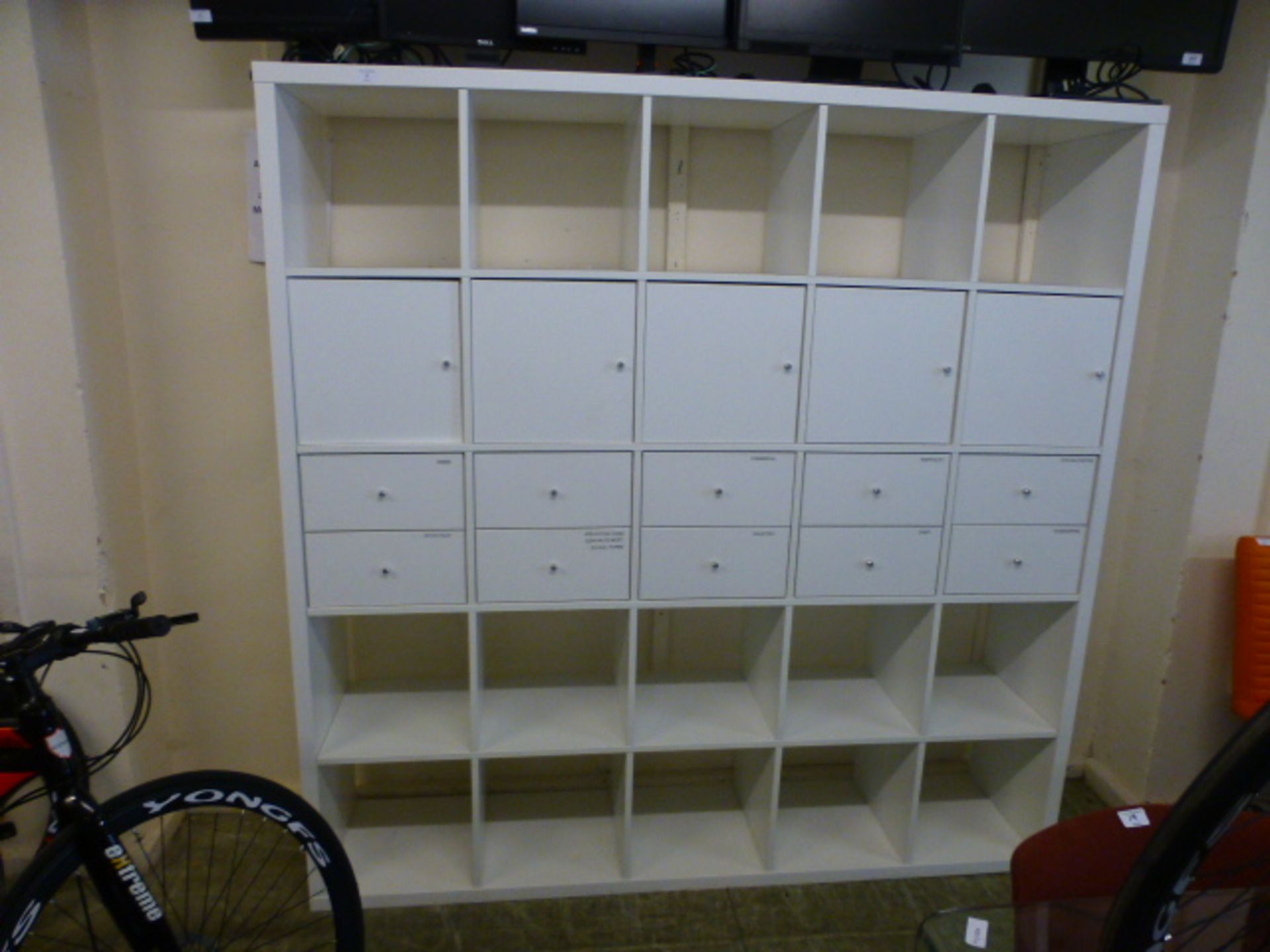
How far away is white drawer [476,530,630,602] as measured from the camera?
6.29 feet

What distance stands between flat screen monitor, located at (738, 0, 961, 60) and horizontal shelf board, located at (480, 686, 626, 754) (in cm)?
170

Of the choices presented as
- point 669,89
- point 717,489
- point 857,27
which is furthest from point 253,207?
point 857,27

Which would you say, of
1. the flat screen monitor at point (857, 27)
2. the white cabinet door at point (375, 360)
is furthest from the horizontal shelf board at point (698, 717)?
the flat screen monitor at point (857, 27)

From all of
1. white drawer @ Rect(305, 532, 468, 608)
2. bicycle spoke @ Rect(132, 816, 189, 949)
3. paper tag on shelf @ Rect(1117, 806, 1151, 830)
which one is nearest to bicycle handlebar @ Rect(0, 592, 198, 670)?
white drawer @ Rect(305, 532, 468, 608)

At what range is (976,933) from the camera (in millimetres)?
1219

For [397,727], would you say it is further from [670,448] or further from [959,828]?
[959,828]

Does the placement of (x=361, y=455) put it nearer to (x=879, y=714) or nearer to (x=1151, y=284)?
(x=879, y=714)

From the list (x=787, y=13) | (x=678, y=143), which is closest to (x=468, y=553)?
(x=678, y=143)

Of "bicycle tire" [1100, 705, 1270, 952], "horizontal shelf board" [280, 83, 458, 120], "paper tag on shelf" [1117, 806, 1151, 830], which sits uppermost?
"horizontal shelf board" [280, 83, 458, 120]

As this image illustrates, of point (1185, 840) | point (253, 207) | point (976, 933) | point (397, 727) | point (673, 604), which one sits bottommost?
point (397, 727)

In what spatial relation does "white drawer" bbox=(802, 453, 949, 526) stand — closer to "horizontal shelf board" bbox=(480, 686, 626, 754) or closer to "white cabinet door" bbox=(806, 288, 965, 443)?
"white cabinet door" bbox=(806, 288, 965, 443)

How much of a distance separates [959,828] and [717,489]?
132 cm

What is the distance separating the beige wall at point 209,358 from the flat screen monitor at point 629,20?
0.29 meters

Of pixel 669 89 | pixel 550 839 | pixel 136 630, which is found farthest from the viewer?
pixel 550 839
